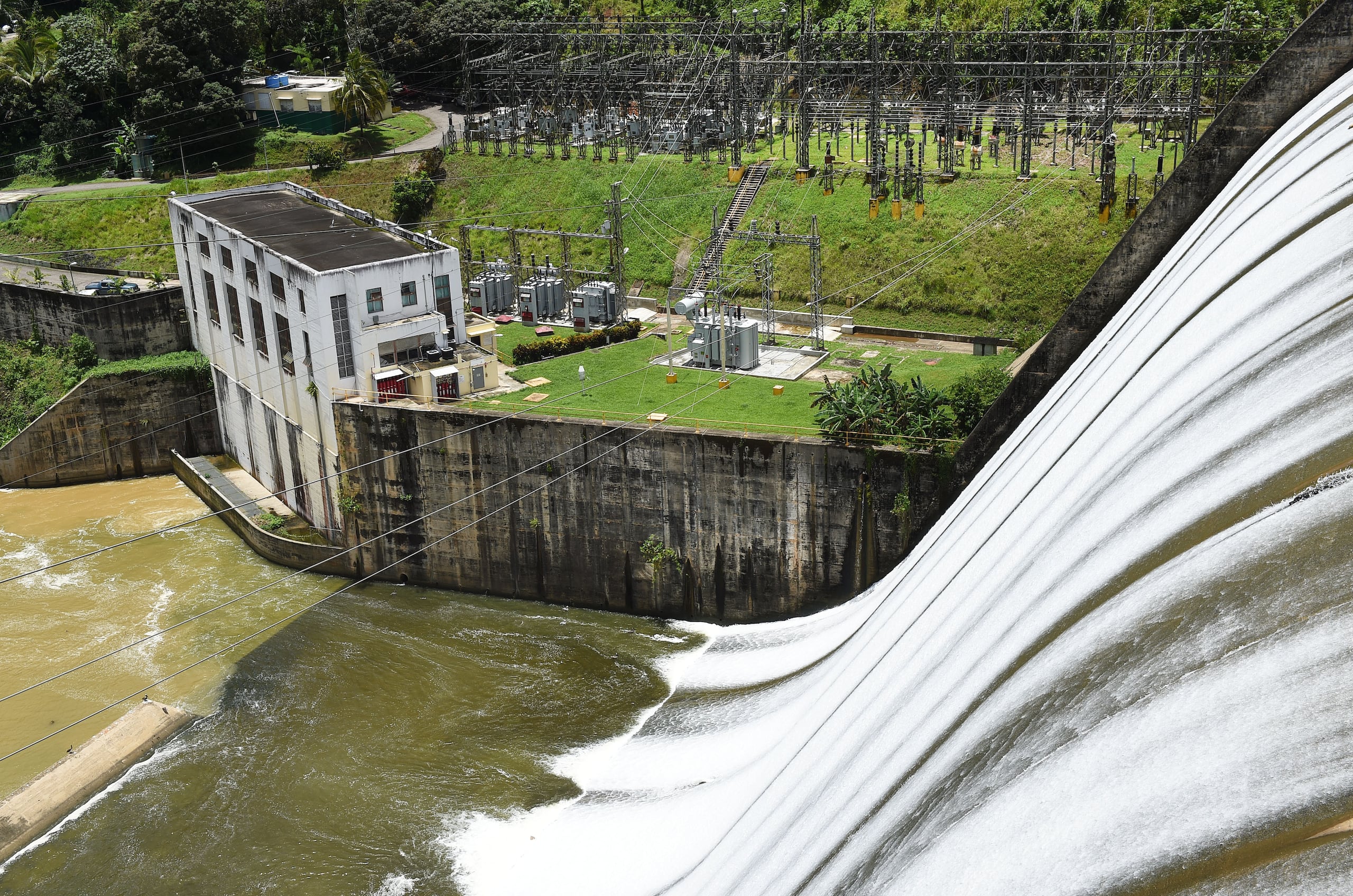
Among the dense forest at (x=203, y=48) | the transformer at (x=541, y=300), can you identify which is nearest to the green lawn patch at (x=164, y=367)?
the transformer at (x=541, y=300)

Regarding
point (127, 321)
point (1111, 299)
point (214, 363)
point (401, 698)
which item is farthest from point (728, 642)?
point (127, 321)

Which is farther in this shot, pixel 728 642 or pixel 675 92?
pixel 675 92

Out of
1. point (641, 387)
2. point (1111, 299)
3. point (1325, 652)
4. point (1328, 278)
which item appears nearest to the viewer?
point (1325, 652)

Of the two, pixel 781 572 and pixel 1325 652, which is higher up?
pixel 1325 652

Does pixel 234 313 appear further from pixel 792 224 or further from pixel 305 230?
pixel 792 224

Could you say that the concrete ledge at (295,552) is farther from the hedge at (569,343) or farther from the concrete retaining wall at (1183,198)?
the concrete retaining wall at (1183,198)

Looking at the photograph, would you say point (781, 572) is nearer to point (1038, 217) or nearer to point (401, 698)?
point (401, 698)

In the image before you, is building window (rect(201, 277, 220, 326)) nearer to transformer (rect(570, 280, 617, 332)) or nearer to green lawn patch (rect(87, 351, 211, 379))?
green lawn patch (rect(87, 351, 211, 379))

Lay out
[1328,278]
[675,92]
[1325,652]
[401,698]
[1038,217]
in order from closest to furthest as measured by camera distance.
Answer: [1325,652]
[1328,278]
[401,698]
[1038,217]
[675,92]

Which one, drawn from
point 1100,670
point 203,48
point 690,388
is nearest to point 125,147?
point 203,48
